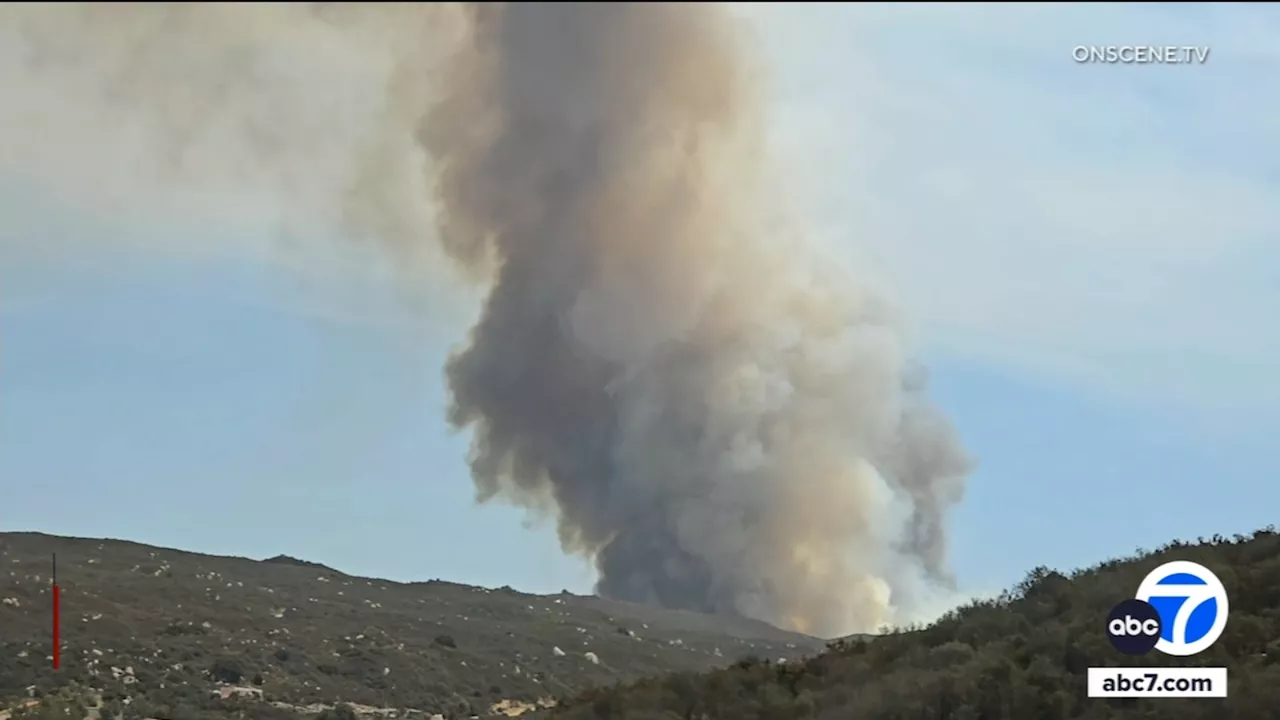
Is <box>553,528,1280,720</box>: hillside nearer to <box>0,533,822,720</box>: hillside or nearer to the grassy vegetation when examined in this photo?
the grassy vegetation

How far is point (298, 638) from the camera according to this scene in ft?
165

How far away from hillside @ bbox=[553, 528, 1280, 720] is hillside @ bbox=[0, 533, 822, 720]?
16.7 metres

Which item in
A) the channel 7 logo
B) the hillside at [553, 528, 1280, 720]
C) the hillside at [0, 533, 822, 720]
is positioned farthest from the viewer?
the hillside at [0, 533, 822, 720]

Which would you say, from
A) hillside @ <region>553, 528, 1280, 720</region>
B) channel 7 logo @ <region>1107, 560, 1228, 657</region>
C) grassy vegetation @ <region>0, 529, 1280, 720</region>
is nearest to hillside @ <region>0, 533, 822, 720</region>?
grassy vegetation @ <region>0, 529, 1280, 720</region>

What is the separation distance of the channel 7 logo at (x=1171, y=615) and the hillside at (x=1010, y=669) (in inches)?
7.3

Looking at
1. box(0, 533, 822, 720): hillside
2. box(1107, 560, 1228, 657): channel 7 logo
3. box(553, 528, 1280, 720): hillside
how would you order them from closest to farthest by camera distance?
box(553, 528, 1280, 720): hillside
box(1107, 560, 1228, 657): channel 7 logo
box(0, 533, 822, 720): hillside

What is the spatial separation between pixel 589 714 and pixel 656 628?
51277 millimetres

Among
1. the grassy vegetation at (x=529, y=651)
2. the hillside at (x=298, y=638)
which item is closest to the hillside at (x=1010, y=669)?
the grassy vegetation at (x=529, y=651)

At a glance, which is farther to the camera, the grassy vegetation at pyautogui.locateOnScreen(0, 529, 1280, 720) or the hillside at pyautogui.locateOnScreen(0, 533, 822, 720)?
the hillside at pyautogui.locateOnScreen(0, 533, 822, 720)

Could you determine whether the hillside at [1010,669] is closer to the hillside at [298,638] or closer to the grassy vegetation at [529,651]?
the grassy vegetation at [529,651]

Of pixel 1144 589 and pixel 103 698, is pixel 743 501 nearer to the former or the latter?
pixel 103 698

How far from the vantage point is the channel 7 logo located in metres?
18.8

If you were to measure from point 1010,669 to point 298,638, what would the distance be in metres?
35.1

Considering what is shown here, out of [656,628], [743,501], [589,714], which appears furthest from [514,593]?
[589,714]
